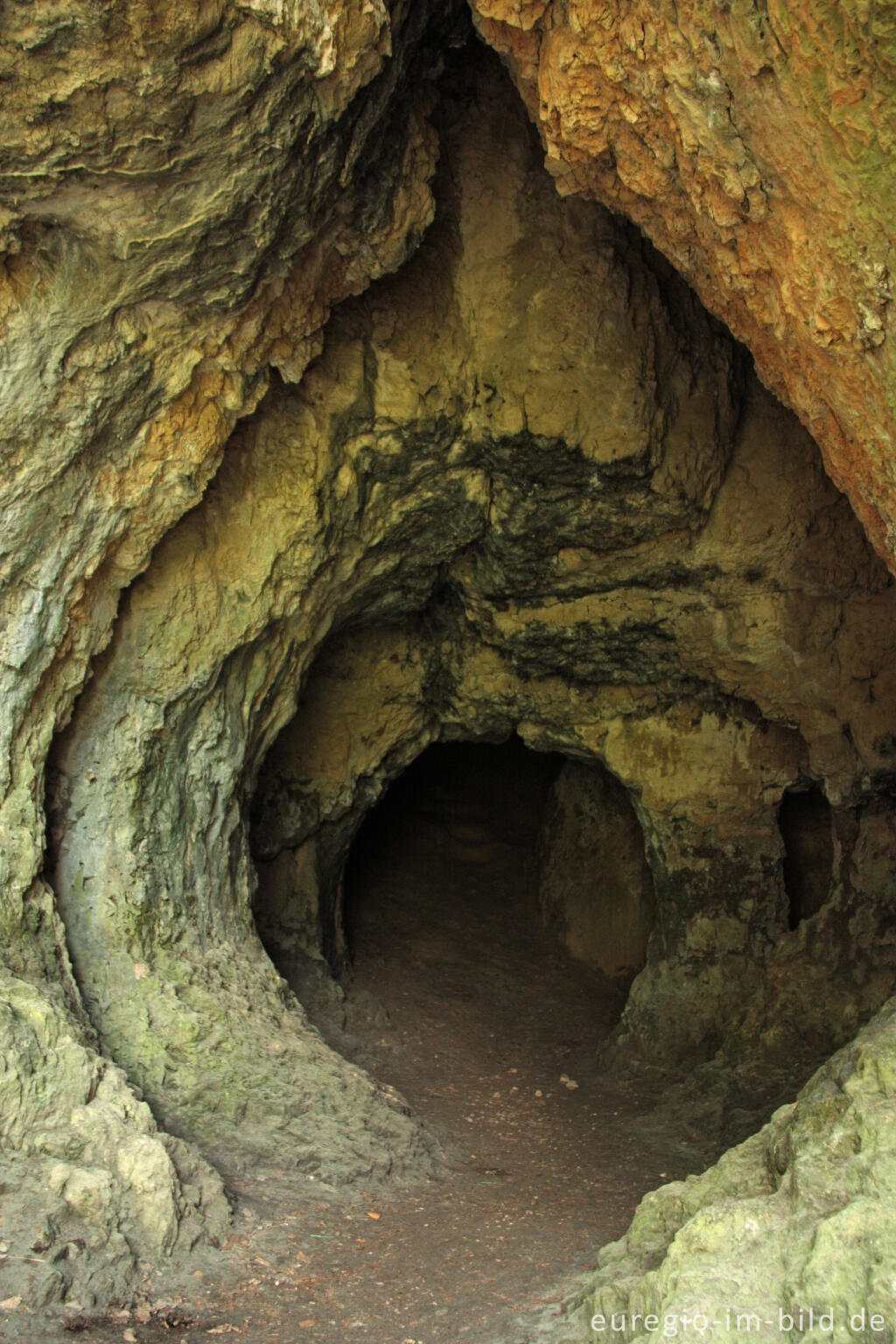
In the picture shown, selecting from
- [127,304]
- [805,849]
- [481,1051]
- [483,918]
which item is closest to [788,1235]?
[127,304]

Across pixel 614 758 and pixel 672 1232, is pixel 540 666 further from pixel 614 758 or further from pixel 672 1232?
pixel 672 1232

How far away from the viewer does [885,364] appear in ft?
11.1

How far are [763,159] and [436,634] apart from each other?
5.86 m

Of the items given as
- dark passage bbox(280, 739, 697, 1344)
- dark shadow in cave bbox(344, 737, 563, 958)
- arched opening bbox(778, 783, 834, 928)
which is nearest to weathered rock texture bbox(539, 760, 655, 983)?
dark passage bbox(280, 739, 697, 1344)

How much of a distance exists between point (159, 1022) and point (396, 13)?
509cm

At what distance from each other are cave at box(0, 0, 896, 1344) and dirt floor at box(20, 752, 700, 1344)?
0.04 meters

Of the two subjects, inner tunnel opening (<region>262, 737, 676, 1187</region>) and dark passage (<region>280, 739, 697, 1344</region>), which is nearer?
dark passage (<region>280, 739, 697, 1344</region>)

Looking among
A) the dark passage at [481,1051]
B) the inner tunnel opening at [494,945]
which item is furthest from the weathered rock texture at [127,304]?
the inner tunnel opening at [494,945]

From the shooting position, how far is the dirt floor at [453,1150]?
13.0 feet

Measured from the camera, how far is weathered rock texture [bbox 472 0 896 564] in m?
3.05

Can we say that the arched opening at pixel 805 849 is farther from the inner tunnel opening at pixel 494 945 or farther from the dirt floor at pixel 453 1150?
the dirt floor at pixel 453 1150

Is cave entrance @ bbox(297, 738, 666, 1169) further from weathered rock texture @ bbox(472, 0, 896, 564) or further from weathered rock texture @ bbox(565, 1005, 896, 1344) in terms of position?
weathered rock texture @ bbox(472, 0, 896, 564)

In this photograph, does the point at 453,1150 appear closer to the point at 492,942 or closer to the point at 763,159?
the point at 492,942

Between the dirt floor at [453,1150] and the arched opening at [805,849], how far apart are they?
2185 mm
